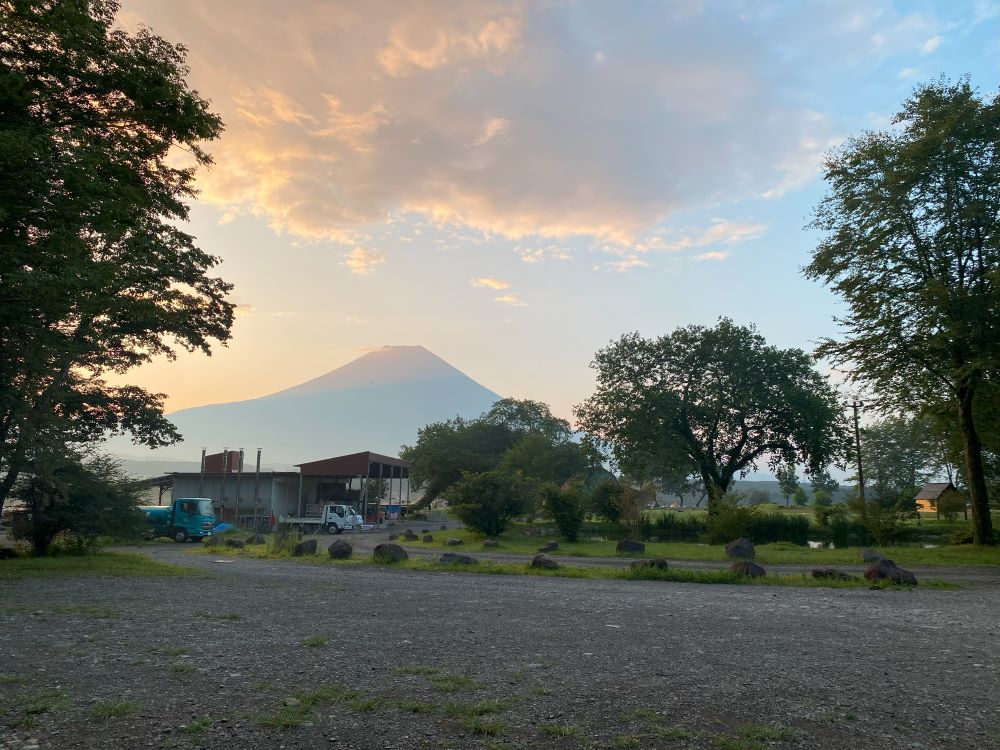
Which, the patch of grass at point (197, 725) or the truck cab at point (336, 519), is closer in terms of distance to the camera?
the patch of grass at point (197, 725)

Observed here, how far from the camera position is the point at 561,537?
35.8 meters

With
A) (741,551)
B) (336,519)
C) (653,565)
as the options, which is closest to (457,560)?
(653,565)

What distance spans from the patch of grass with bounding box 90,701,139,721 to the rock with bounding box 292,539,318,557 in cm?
1788

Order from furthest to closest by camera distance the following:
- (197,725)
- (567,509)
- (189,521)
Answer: (189,521)
(567,509)
(197,725)

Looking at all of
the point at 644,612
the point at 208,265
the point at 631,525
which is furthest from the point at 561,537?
the point at 644,612

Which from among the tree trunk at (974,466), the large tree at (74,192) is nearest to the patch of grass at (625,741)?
the large tree at (74,192)

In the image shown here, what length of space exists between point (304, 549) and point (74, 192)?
45.3 feet

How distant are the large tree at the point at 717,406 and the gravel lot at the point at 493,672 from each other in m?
30.7

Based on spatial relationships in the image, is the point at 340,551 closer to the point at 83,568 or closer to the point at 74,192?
the point at 83,568

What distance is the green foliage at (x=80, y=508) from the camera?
18.5 m

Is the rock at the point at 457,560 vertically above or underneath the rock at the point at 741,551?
above

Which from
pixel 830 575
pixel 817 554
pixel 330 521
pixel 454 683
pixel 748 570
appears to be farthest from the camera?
pixel 330 521

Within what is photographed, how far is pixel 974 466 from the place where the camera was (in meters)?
26.1

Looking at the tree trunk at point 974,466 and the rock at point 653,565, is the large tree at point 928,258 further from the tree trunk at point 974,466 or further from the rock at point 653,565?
the rock at point 653,565
